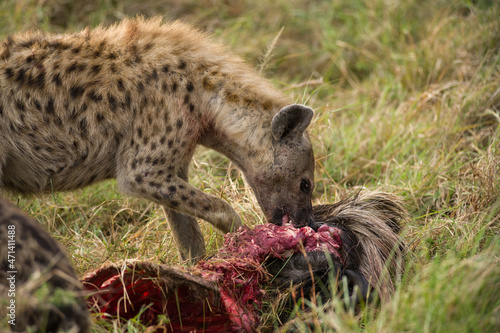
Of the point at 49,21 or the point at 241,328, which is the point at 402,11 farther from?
the point at 241,328

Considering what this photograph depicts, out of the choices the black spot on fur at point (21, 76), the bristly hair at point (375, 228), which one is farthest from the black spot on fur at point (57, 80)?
the bristly hair at point (375, 228)

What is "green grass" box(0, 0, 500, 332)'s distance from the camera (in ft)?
8.79

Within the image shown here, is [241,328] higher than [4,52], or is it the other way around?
[4,52]

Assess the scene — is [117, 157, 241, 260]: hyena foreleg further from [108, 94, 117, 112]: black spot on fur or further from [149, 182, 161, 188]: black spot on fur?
[108, 94, 117, 112]: black spot on fur

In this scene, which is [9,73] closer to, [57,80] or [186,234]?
[57,80]

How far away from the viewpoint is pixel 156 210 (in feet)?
14.3

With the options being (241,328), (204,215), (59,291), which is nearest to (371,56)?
(204,215)

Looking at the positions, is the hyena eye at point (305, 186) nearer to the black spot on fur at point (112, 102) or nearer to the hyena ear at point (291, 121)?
the hyena ear at point (291, 121)

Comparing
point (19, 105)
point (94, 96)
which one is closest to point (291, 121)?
point (94, 96)

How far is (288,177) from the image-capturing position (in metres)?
3.68

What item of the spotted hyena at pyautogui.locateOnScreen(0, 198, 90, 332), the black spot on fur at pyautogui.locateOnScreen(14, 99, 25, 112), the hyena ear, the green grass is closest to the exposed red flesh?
the green grass

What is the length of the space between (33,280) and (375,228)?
1.88 meters

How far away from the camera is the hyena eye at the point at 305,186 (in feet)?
12.3

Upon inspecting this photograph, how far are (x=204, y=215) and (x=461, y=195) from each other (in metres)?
1.88
